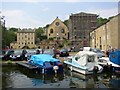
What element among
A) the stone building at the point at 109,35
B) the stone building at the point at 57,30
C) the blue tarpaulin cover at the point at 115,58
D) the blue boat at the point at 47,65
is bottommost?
the blue boat at the point at 47,65

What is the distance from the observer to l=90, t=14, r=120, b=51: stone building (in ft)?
160

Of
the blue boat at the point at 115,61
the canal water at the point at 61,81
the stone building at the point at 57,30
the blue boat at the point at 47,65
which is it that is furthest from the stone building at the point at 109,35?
the stone building at the point at 57,30

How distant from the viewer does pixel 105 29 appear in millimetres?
55938

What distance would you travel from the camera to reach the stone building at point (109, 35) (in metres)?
48.7

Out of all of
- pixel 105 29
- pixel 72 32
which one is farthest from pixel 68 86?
pixel 72 32

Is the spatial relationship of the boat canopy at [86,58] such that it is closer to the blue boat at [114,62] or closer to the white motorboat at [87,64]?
the white motorboat at [87,64]

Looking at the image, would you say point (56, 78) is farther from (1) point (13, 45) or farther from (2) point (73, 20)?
(1) point (13, 45)

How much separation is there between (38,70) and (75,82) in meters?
6.07

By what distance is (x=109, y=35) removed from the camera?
53.1m

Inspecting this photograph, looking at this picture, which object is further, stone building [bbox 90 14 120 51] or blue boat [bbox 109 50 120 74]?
stone building [bbox 90 14 120 51]

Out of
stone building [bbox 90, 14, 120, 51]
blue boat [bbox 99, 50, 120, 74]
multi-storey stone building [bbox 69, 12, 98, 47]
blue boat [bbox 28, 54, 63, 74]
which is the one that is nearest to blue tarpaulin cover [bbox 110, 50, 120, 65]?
blue boat [bbox 99, 50, 120, 74]

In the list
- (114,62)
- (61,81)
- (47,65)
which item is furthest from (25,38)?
(61,81)

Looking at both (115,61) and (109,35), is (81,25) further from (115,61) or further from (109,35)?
(115,61)

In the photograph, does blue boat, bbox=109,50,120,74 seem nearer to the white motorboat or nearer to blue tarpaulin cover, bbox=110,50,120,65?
blue tarpaulin cover, bbox=110,50,120,65
